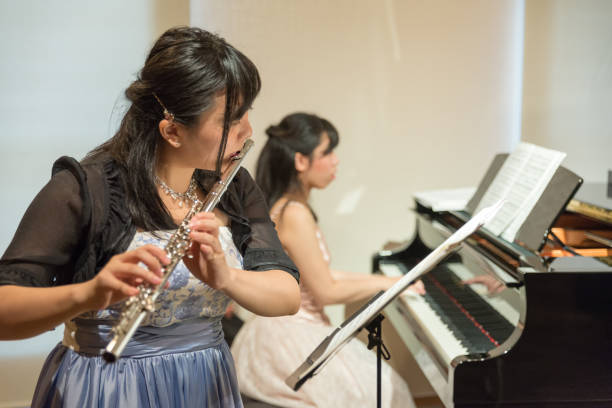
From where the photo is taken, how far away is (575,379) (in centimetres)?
175

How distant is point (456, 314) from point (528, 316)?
58 cm

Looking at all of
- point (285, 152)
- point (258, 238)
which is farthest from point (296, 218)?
point (258, 238)

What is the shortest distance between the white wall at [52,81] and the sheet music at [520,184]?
1.78 metres

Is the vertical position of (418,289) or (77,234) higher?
(77,234)

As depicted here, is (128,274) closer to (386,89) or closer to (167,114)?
A: (167,114)

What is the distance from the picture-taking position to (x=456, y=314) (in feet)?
7.63

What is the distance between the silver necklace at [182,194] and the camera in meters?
1.32

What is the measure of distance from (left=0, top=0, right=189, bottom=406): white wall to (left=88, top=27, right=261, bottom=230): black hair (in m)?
1.99

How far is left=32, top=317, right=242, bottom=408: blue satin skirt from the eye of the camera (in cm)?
124

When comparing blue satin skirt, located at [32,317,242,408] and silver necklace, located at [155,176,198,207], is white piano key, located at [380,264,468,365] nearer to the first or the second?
blue satin skirt, located at [32,317,242,408]

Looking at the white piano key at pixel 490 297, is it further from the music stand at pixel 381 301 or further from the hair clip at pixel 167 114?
the hair clip at pixel 167 114

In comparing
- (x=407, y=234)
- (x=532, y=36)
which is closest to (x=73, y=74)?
(x=407, y=234)

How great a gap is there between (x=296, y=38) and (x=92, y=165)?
228cm

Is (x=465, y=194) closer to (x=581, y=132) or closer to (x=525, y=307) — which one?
(x=581, y=132)
